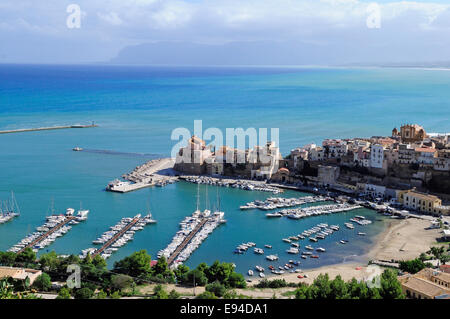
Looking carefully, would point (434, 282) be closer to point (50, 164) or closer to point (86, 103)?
point (50, 164)

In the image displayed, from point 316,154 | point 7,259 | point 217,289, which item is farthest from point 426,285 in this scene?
point 316,154

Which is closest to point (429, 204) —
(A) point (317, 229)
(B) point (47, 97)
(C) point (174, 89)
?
(A) point (317, 229)

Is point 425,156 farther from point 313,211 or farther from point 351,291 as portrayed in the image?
point 351,291

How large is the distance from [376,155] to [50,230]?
17077mm

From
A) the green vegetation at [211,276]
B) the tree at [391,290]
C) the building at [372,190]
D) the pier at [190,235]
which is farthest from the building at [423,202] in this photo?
the green vegetation at [211,276]

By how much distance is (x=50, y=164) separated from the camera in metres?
33.6

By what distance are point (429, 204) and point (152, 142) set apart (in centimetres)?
2320

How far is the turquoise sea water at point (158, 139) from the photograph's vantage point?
20953mm

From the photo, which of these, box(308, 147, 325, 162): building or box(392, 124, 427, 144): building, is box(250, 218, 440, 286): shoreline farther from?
box(392, 124, 427, 144): building

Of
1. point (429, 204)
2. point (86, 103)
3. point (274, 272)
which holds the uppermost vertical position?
point (86, 103)

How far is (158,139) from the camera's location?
41969 millimetres

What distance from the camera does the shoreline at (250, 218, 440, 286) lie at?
1688cm

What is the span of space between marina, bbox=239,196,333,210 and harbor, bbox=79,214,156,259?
522cm
